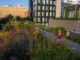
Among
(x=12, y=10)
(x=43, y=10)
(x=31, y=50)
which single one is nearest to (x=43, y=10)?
(x=43, y=10)

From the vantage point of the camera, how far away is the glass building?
3282 inches

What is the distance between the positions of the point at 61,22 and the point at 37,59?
1230 inches

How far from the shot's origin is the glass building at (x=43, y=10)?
8338 centimetres

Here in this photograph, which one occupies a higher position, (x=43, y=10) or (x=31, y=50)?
(x=31, y=50)

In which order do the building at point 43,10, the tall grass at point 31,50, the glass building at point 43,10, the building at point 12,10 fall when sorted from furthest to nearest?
the building at point 12,10, the glass building at point 43,10, the building at point 43,10, the tall grass at point 31,50

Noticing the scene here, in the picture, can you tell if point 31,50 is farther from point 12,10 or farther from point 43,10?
point 12,10

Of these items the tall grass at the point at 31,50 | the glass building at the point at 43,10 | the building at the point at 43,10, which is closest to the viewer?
the tall grass at the point at 31,50

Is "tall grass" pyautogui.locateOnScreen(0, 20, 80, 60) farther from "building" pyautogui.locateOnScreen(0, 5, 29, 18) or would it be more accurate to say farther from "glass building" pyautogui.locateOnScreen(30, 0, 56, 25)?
"building" pyautogui.locateOnScreen(0, 5, 29, 18)

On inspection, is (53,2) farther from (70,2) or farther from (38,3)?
(70,2)

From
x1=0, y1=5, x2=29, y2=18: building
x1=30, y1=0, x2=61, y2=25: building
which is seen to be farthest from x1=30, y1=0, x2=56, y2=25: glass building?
x1=0, y1=5, x2=29, y2=18: building

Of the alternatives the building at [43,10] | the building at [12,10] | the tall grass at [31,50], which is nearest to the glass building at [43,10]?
the building at [43,10]

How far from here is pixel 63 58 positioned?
8.27 m

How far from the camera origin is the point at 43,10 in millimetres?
84375

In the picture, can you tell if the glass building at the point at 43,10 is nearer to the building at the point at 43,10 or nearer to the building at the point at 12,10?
the building at the point at 43,10
